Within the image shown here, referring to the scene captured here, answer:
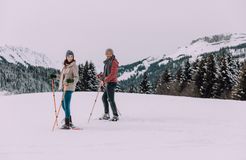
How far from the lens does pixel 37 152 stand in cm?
737

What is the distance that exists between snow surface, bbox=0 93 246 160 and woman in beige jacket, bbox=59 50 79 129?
58cm

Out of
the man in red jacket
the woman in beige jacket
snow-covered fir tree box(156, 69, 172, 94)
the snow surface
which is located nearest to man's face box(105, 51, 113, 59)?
the man in red jacket

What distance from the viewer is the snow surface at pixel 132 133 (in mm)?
7402

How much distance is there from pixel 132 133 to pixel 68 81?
2.10m

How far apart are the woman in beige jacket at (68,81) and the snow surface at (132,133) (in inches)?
22.7

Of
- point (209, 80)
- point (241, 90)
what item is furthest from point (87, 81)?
point (241, 90)

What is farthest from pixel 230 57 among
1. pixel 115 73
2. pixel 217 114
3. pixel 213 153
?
pixel 213 153

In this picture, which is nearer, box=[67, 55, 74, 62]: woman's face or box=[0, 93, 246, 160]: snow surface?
box=[0, 93, 246, 160]: snow surface

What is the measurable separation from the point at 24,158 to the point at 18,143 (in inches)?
55.4

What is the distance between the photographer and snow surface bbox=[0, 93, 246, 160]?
7402mm

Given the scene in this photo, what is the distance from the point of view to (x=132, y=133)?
986 cm

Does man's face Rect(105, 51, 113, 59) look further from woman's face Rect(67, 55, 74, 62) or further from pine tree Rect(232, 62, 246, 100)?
pine tree Rect(232, 62, 246, 100)

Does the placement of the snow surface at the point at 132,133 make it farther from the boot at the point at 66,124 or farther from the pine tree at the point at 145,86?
the pine tree at the point at 145,86

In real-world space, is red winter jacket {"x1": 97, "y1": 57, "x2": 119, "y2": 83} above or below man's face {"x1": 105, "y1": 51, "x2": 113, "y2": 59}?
below
